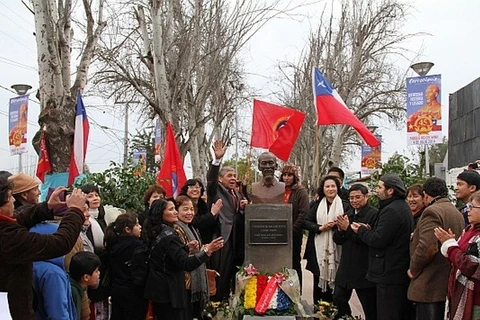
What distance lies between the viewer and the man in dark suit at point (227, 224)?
7617mm

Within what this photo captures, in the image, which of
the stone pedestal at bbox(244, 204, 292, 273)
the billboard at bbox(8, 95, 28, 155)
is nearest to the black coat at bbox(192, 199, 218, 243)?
the stone pedestal at bbox(244, 204, 292, 273)

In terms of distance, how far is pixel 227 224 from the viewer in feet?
25.2

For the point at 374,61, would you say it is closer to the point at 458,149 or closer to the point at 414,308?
the point at 458,149

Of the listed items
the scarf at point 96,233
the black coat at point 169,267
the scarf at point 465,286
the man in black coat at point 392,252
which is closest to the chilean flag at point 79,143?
the scarf at point 96,233

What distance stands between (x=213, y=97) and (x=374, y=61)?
8.53m

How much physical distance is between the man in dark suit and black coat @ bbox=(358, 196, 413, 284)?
2.10 m

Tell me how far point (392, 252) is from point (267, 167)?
2116 millimetres

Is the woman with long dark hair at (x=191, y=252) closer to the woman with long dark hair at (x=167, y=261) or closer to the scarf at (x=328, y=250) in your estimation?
the woman with long dark hair at (x=167, y=261)

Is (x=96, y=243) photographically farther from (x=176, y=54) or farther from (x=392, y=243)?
(x=176, y=54)

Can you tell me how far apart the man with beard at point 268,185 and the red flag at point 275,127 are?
2.37 ft

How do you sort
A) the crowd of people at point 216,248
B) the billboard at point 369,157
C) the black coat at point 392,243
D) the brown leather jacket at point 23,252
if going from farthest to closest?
the billboard at point 369,157, the black coat at point 392,243, the crowd of people at point 216,248, the brown leather jacket at point 23,252

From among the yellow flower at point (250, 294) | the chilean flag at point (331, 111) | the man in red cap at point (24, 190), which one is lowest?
the yellow flower at point (250, 294)

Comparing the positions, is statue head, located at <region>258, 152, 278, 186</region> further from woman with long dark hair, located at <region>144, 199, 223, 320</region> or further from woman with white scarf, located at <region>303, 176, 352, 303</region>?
woman with long dark hair, located at <region>144, 199, 223, 320</region>

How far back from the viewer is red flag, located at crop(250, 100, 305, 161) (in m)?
8.45
